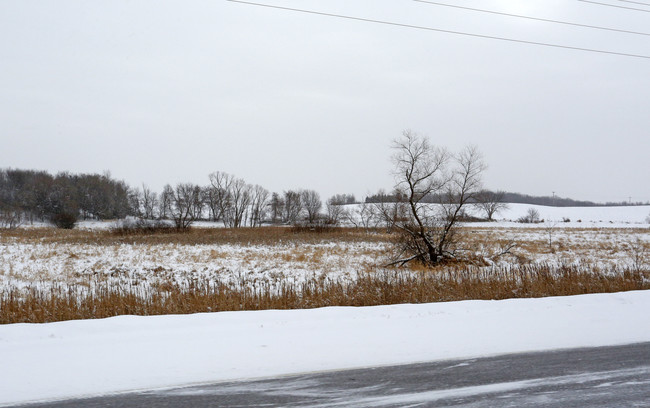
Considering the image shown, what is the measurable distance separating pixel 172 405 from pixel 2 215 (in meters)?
66.7

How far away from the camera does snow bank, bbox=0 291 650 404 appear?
5.39 metres

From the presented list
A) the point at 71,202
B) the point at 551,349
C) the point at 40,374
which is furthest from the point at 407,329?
the point at 71,202

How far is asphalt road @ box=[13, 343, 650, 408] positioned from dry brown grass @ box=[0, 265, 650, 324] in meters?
4.60

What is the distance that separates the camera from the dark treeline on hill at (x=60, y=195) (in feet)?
271

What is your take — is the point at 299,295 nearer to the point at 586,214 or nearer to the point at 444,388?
the point at 444,388

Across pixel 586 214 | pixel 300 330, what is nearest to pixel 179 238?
pixel 300 330

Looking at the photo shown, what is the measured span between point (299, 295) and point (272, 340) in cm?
376

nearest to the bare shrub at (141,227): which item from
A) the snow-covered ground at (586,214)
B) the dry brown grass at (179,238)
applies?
the dry brown grass at (179,238)

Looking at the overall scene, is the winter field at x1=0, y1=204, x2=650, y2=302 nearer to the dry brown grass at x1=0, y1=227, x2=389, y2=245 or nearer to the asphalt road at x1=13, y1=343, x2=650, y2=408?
the dry brown grass at x1=0, y1=227, x2=389, y2=245

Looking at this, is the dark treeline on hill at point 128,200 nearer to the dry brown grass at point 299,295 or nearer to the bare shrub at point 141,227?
the bare shrub at point 141,227

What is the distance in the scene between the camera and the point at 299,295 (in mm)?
10570

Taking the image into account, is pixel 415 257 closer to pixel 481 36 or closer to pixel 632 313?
pixel 481 36

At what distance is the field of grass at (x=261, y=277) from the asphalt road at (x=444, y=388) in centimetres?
466

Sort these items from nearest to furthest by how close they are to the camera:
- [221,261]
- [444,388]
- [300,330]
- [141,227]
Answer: [444,388], [300,330], [221,261], [141,227]
